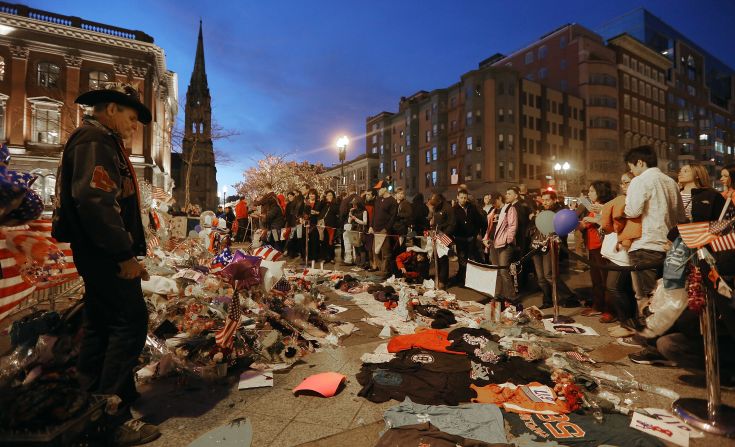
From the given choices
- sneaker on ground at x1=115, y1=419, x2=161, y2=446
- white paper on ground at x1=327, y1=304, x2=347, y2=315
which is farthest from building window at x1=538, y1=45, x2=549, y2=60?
sneaker on ground at x1=115, y1=419, x2=161, y2=446

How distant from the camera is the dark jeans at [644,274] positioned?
15.8ft

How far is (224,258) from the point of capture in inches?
197

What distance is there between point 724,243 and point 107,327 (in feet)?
15.4

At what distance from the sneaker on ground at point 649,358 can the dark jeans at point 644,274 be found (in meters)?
0.71

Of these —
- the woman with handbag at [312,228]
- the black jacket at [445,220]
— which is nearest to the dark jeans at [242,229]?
the woman with handbag at [312,228]

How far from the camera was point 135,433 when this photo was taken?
9.10 ft

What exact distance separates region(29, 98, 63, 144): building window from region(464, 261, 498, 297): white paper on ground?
42201 millimetres

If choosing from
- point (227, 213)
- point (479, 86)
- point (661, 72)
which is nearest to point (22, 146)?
point (227, 213)

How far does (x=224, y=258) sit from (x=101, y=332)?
7.24 ft

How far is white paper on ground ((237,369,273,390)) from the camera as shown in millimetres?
3799

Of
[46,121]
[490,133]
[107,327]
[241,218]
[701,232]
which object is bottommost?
[107,327]

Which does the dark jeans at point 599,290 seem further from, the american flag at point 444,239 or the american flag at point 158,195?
the american flag at point 158,195

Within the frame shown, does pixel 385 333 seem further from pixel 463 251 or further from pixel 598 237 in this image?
pixel 463 251

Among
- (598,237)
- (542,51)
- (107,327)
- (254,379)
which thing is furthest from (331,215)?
(542,51)
